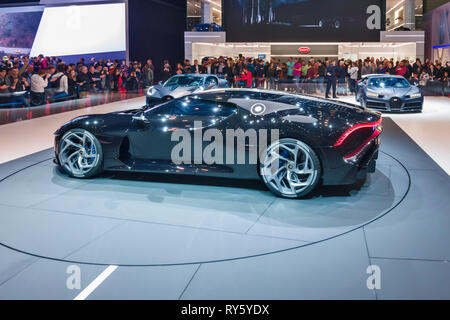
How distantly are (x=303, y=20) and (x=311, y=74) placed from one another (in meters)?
10.8

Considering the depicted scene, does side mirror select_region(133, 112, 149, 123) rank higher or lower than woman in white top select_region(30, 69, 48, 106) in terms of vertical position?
lower

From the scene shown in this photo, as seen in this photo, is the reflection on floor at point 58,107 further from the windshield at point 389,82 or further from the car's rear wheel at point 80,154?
the windshield at point 389,82

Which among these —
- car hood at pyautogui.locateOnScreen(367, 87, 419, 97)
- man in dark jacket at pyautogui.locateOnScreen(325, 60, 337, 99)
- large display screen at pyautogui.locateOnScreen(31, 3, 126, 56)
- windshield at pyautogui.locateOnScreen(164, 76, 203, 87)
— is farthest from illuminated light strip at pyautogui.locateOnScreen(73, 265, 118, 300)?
large display screen at pyautogui.locateOnScreen(31, 3, 126, 56)

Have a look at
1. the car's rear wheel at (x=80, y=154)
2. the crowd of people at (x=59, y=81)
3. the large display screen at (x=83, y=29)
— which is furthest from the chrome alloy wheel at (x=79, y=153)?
the large display screen at (x=83, y=29)

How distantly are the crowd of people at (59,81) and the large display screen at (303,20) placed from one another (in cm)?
993

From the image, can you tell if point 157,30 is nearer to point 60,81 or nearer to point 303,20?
point 303,20

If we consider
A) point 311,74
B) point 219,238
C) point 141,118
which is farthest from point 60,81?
point 219,238

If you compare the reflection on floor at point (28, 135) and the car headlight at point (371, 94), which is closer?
the reflection on floor at point (28, 135)

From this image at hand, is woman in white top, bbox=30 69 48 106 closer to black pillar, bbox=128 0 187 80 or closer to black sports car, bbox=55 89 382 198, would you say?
black sports car, bbox=55 89 382 198

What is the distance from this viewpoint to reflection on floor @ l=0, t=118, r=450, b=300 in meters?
3.36

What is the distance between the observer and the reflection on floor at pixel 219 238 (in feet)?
11.0

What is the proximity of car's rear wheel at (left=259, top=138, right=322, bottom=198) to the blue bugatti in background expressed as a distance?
32.0 ft

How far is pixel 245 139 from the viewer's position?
18.2 feet

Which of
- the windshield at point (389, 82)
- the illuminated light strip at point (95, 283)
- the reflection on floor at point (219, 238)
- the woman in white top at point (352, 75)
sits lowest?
the illuminated light strip at point (95, 283)
